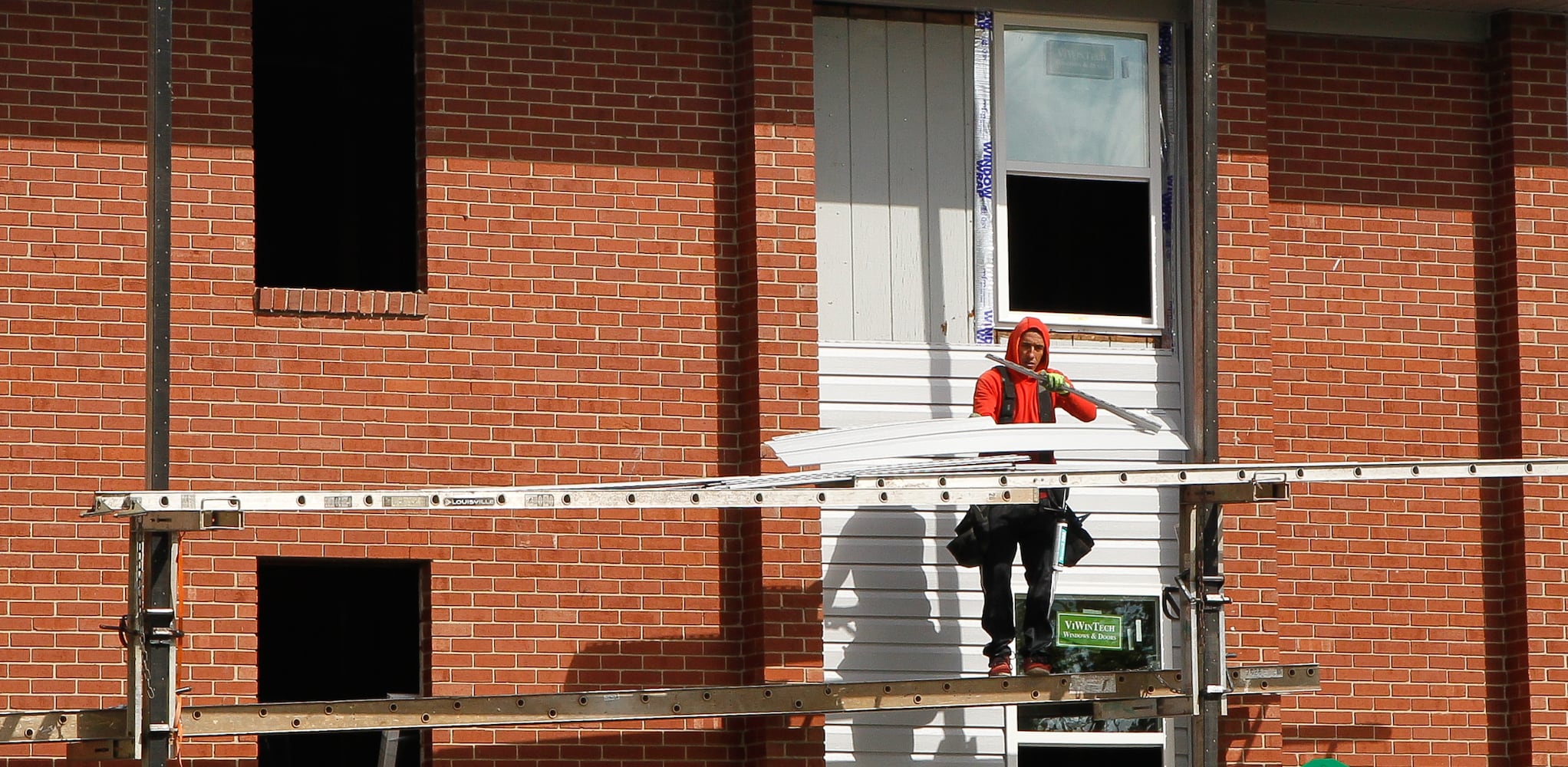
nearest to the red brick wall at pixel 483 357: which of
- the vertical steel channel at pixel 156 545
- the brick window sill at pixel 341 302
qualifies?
the brick window sill at pixel 341 302

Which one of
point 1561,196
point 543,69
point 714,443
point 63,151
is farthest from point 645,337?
point 1561,196

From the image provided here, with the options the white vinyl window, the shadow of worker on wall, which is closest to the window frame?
the shadow of worker on wall

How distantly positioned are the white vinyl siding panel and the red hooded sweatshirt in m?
0.93

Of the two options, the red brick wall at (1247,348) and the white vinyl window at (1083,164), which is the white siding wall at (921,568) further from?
the white vinyl window at (1083,164)

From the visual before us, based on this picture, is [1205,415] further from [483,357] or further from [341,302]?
[341,302]

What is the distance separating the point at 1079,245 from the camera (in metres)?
13.8

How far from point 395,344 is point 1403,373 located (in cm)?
589

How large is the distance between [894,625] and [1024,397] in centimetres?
152

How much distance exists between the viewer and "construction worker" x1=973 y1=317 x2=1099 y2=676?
1189cm

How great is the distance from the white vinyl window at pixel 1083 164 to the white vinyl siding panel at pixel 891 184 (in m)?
0.28

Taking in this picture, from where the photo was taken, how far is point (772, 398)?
40.7 feet

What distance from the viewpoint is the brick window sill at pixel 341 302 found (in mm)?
11953

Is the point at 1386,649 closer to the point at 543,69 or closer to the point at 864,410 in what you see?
the point at 864,410

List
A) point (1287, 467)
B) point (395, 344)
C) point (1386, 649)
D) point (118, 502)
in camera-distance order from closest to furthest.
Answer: point (118, 502), point (1287, 467), point (395, 344), point (1386, 649)
